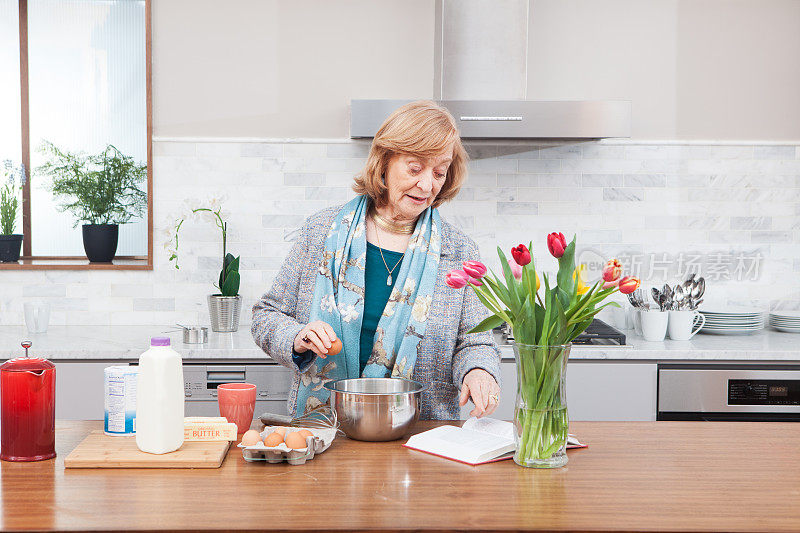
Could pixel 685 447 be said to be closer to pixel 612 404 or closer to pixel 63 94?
pixel 612 404

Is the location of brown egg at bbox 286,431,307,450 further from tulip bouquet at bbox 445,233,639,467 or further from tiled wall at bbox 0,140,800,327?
tiled wall at bbox 0,140,800,327

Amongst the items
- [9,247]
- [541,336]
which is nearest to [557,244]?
[541,336]

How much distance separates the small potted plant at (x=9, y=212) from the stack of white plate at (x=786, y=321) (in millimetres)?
3700

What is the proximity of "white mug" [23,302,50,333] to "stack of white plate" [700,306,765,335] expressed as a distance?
9.83 feet

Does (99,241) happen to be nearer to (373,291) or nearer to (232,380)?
(232,380)

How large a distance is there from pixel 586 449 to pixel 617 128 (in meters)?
1.97

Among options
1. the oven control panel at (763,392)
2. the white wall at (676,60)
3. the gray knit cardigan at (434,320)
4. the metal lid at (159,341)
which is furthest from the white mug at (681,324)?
the metal lid at (159,341)

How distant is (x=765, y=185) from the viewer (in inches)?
156

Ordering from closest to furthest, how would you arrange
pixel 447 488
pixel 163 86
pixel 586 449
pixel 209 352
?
pixel 447 488 < pixel 586 449 < pixel 209 352 < pixel 163 86

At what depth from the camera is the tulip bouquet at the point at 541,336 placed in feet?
5.36

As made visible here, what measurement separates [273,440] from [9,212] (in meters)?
2.82

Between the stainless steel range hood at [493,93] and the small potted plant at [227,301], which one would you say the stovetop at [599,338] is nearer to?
the stainless steel range hood at [493,93]

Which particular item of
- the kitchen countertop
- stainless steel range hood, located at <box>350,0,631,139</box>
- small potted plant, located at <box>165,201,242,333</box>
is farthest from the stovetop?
small potted plant, located at <box>165,201,242,333</box>

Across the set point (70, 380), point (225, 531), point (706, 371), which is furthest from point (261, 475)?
point (706, 371)
